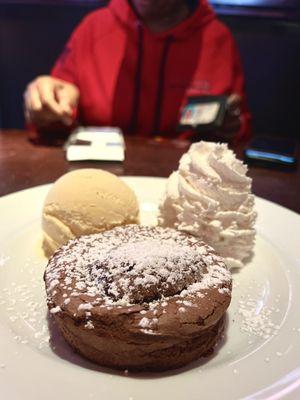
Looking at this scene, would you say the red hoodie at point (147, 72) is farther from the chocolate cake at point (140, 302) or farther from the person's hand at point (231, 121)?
the chocolate cake at point (140, 302)

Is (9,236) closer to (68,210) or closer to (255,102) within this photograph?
(68,210)

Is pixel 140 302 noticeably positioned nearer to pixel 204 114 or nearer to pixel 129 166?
pixel 129 166

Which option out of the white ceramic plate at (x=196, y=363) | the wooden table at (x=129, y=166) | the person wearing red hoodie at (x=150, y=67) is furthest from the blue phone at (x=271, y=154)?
A: the person wearing red hoodie at (x=150, y=67)

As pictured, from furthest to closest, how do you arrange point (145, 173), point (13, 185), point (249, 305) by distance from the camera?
point (145, 173), point (13, 185), point (249, 305)

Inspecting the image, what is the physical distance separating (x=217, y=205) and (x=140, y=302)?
0.42m

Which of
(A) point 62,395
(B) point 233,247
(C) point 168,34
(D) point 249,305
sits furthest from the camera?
(C) point 168,34

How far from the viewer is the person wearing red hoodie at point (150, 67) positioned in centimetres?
238

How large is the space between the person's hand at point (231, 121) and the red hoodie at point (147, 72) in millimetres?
221

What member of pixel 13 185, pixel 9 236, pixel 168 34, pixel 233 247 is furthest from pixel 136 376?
pixel 168 34

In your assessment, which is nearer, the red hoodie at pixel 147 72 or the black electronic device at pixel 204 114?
the black electronic device at pixel 204 114

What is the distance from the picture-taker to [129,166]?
1.70 meters

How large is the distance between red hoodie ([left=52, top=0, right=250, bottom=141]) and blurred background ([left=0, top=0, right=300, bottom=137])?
479mm

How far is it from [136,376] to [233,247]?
493 millimetres

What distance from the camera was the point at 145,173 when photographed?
5.42 feet
